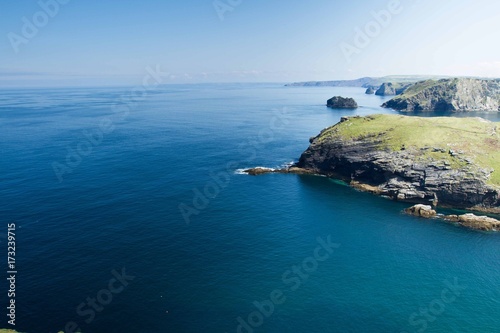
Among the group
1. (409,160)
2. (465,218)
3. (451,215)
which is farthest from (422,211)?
(409,160)

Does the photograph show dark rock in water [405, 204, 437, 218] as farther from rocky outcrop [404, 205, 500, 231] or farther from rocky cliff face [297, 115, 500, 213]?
rocky cliff face [297, 115, 500, 213]

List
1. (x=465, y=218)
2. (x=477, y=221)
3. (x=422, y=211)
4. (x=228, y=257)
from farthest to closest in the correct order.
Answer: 1. (x=422, y=211)
2. (x=465, y=218)
3. (x=477, y=221)
4. (x=228, y=257)

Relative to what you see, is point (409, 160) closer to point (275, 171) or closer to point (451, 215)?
point (451, 215)

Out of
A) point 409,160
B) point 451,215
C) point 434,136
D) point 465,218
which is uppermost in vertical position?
point 434,136

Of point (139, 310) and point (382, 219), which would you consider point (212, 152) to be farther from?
point (139, 310)

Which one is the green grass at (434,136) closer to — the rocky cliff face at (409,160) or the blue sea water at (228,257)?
the rocky cliff face at (409,160)

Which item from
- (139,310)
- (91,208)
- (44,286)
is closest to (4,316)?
(44,286)

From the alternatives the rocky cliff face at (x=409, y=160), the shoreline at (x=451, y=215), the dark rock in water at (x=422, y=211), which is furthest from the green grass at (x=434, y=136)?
the dark rock in water at (x=422, y=211)
